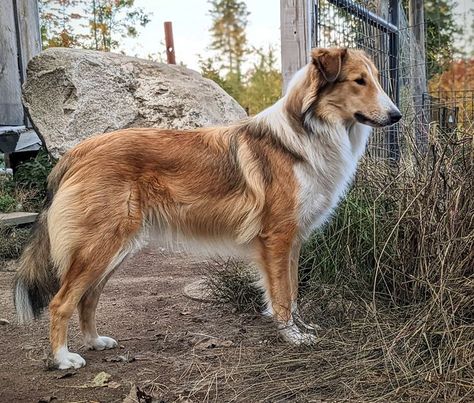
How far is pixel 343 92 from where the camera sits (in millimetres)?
3643

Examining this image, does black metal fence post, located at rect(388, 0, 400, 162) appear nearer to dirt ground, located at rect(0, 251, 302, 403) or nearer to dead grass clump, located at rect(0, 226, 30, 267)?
dirt ground, located at rect(0, 251, 302, 403)

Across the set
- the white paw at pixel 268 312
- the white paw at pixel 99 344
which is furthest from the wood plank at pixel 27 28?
the white paw at pixel 268 312

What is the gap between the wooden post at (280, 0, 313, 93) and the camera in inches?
177

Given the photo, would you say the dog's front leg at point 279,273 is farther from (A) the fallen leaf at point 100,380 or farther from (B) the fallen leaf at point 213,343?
(A) the fallen leaf at point 100,380

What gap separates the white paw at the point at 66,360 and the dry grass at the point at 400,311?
2.52 feet

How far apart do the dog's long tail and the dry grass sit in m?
1.13

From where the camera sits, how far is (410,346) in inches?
107

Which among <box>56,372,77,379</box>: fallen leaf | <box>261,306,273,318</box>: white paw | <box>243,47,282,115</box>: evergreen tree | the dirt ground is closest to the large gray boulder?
the dirt ground

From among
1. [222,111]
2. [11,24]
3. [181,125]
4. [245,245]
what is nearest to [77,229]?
[245,245]

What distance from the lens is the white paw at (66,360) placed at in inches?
128

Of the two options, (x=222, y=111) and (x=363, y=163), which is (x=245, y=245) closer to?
(x=363, y=163)

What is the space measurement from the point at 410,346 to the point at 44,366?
194 cm

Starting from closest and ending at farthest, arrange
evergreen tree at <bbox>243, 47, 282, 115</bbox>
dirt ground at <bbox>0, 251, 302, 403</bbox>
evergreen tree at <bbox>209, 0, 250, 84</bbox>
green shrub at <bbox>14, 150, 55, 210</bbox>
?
1. dirt ground at <bbox>0, 251, 302, 403</bbox>
2. green shrub at <bbox>14, 150, 55, 210</bbox>
3. evergreen tree at <bbox>243, 47, 282, 115</bbox>
4. evergreen tree at <bbox>209, 0, 250, 84</bbox>

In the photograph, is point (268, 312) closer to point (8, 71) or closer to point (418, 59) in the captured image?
point (418, 59)
